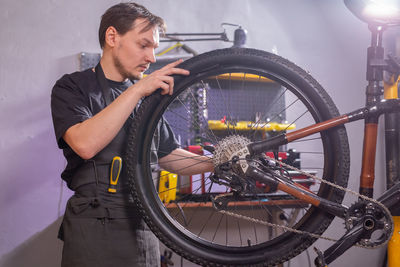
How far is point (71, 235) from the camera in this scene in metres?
1.04

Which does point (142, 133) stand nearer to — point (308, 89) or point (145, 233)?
point (145, 233)

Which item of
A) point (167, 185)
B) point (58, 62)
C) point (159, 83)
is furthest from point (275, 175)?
point (58, 62)

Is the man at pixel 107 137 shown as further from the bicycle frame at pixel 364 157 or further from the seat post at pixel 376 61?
the seat post at pixel 376 61

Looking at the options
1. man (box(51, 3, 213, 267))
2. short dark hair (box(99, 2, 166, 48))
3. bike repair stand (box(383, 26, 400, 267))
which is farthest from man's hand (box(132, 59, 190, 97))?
bike repair stand (box(383, 26, 400, 267))

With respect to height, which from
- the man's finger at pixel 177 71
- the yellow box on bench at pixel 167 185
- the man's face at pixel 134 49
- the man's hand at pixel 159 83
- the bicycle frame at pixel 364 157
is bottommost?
the yellow box on bench at pixel 167 185

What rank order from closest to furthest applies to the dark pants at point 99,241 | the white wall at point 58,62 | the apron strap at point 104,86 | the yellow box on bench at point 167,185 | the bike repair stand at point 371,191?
1. the bike repair stand at point 371,191
2. the dark pants at point 99,241
3. the apron strap at point 104,86
4. the yellow box on bench at point 167,185
5. the white wall at point 58,62

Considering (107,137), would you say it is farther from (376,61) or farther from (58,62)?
(58,62)

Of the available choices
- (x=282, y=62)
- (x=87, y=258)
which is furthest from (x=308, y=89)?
(x=87, y=258)

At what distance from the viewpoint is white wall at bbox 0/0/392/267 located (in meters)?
1.99

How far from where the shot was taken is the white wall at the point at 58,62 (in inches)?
78.2

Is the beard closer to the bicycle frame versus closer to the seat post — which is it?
the bicycle frame

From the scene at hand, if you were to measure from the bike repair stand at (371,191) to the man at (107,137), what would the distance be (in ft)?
1.53

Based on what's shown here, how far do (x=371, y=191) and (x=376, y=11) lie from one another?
21.7 inches

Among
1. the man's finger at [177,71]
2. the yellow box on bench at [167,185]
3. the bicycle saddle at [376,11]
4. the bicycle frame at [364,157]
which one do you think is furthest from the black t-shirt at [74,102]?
the bicycle saddle at [376,11]
